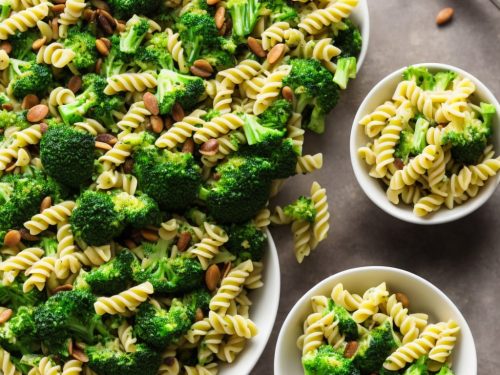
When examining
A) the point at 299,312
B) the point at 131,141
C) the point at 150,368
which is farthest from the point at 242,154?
the point at 150,368

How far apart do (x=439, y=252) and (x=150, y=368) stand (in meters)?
1.66

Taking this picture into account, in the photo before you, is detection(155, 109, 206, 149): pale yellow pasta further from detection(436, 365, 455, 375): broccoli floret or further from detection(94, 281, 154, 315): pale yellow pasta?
detection(436, 365, 455, 375): broccoli floret

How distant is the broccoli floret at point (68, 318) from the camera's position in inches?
131

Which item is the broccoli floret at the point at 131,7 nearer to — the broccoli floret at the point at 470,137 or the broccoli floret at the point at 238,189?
the broccoli floret at the point at 238,189

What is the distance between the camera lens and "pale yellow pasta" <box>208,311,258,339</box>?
345 cm

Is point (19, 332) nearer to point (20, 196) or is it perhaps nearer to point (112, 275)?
point (112, 275)

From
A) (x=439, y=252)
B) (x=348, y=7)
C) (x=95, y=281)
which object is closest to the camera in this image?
(x=95, y=281)

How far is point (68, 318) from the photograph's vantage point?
Answer: 3348 millimetres

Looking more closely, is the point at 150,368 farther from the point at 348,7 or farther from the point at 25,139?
the point at 348,7

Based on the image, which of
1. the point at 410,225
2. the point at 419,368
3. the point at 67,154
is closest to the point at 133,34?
the point at 67,154

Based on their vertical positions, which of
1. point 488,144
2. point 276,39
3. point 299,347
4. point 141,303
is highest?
point 276,39

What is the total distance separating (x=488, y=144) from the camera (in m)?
3.78

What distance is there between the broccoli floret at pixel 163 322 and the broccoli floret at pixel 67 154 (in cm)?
66

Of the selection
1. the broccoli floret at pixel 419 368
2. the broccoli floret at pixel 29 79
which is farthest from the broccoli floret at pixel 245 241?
the broccoli floret at pixel 29 79
